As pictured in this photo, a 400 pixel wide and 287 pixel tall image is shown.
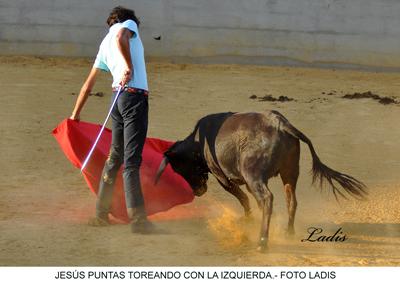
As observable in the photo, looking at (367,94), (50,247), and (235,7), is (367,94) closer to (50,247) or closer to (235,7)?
(235,7)

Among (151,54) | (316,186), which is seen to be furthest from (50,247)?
(151,54)

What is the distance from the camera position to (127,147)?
699cm

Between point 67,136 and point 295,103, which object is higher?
point 67,136

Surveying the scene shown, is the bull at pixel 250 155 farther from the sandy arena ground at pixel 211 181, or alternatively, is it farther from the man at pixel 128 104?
the man at pixel 128 104

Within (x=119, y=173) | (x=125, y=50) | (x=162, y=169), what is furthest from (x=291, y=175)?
(x=125, y=50)

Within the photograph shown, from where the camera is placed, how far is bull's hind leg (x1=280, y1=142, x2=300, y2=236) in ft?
23.1

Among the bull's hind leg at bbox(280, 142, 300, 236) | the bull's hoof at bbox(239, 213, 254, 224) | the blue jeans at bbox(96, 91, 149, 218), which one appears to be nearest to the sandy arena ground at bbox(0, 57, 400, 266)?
the bull's hoof at bbox(239, 213, 254, 224)

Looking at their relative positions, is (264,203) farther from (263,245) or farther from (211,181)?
(211,181)

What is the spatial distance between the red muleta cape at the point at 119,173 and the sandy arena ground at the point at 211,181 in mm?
172

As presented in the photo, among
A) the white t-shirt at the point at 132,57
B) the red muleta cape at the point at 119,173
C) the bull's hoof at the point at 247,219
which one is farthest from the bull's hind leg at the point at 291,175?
the white t-shirt at the point at 132,57

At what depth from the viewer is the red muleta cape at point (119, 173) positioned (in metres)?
7.58

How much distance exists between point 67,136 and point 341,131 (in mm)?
5146

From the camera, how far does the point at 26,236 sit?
275 inches

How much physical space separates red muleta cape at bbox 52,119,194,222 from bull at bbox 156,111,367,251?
0.15 m
